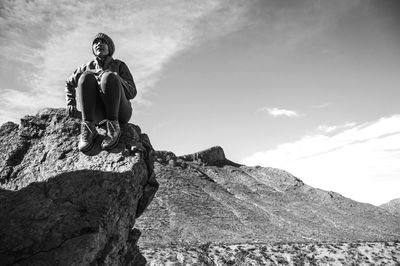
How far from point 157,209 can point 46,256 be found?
80.7ft

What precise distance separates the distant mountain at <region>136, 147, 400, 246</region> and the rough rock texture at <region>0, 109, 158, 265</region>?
44.2ft

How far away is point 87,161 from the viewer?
5.36 meters

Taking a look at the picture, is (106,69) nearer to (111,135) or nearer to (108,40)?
(108,40)

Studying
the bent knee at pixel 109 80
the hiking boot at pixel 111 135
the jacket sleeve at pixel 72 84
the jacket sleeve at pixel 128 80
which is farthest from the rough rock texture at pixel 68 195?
the bent knee at pixel 109 80

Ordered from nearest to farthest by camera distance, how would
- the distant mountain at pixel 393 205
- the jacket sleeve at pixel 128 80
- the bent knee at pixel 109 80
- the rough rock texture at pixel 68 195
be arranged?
the rough rock texture at pixel 68 195, the bent knee at pixel 109 80, the jacket sleeve at pixel 128 80, the distant mountain at pixel 393 205

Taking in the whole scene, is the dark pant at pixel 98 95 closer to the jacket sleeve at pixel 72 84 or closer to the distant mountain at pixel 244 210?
the jacket sleeve at pixel 72 84

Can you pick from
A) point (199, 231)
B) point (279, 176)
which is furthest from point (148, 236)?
point (279, 176)

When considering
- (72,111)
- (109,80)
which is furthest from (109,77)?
(72,111)

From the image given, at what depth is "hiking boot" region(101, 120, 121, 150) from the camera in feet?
17.9

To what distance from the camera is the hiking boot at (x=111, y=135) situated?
5457 millimetres

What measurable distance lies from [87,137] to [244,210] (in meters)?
28.1

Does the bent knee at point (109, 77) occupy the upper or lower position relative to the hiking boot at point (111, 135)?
upper

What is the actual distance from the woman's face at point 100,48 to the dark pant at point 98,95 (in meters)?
0.74

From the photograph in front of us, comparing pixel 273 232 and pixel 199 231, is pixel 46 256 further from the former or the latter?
pixel 273 232
